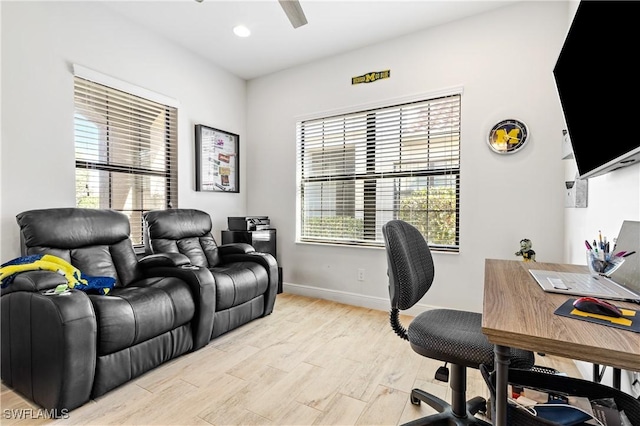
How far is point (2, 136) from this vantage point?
2.11m

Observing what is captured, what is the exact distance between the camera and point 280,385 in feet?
6.09

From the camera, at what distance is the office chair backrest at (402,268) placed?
1.34 metres

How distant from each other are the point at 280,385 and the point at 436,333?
3.51ft

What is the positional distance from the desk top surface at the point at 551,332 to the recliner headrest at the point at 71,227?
255 cm

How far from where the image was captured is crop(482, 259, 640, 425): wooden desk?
0.60 metres

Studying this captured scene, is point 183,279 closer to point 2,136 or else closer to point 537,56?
point 2,136

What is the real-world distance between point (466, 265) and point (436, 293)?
1.29 feet

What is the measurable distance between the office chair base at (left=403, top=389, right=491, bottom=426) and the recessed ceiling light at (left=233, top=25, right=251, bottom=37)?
3.32 m

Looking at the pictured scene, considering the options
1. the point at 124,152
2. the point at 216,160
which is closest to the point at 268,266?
the point at 216,160

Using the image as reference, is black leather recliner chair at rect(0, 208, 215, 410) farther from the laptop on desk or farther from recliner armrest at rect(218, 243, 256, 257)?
the laptop on desk

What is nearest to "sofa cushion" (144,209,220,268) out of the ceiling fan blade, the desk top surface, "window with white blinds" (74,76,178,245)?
"window with white blinds" (74,76,178,245)

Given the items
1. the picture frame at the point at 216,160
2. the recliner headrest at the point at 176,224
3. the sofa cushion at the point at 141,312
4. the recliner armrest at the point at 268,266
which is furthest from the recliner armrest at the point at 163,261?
the picture frame at the point at 216,160

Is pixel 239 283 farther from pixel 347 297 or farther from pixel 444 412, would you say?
pixel 444 412

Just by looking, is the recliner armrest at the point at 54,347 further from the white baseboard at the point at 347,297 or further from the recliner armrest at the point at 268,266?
the white baseboard at the point at 347,297
